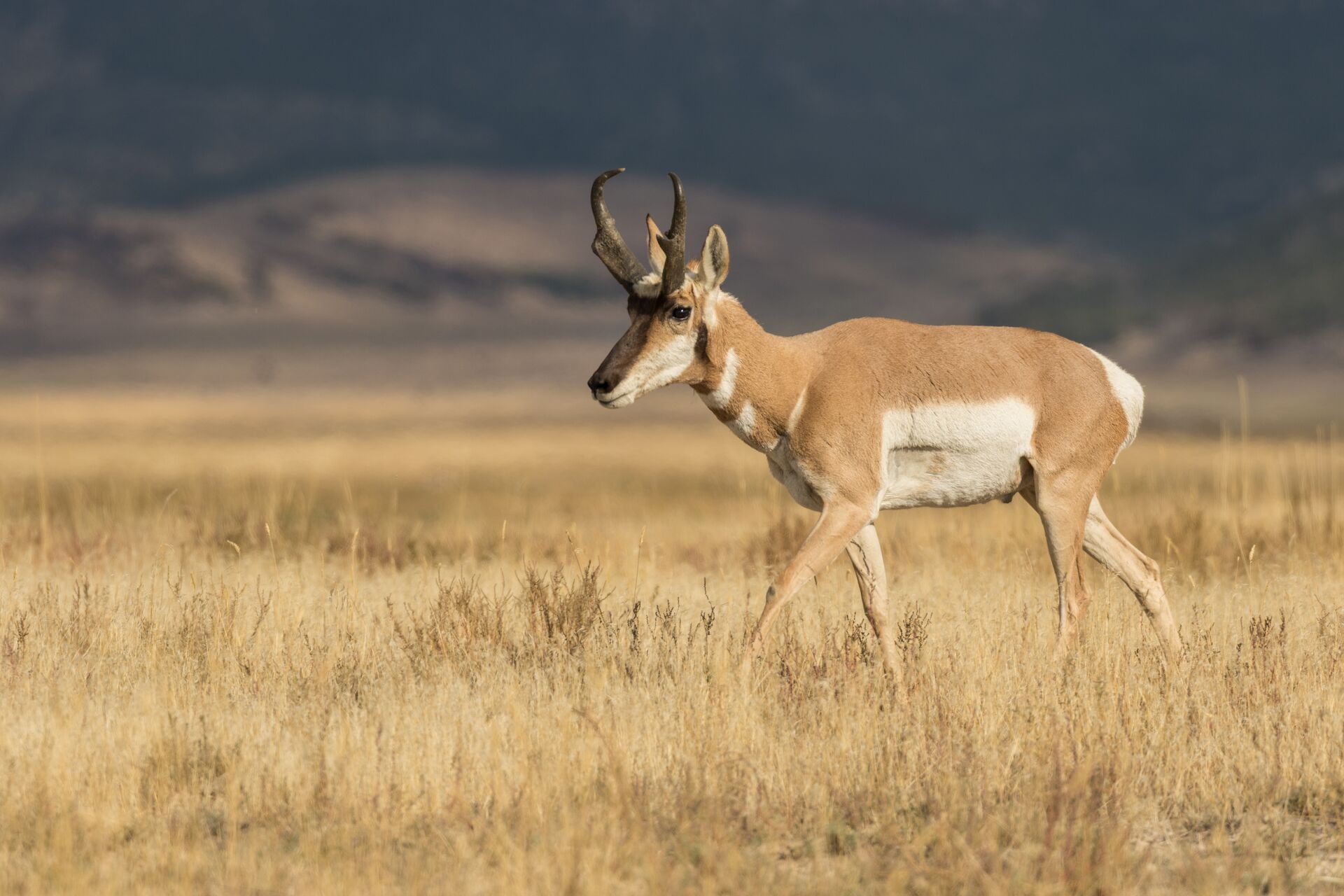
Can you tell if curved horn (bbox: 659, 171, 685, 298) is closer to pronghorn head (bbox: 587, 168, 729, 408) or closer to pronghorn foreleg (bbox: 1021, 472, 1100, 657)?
pronghorn head (bbox: 587, 168, 729, 408)

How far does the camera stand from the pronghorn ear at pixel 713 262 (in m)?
9.29

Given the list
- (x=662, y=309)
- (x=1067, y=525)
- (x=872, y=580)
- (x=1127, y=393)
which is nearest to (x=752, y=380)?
(x=662, y=309)

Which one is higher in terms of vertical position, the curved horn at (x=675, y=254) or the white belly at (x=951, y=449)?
the curved horn at (x=675, y=254)

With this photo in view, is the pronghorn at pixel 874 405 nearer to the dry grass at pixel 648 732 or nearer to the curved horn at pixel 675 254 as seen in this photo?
the curved horn at pixel 675 254

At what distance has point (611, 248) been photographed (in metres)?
9.61

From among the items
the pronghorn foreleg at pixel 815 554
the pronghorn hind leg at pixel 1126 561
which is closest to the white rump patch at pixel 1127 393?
the pronghorn hind leg at pixel 1126 561

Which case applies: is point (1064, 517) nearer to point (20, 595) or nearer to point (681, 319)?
point (681, 319)

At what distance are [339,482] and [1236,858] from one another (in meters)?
26.3

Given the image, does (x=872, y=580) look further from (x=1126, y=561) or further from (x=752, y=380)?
(x=1126, y=561)

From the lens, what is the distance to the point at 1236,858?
5.87 meters

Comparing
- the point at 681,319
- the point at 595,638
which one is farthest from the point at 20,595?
the point at 681,319

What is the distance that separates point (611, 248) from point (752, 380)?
4.02 ft

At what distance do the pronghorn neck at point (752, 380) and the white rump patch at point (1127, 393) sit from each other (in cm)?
207

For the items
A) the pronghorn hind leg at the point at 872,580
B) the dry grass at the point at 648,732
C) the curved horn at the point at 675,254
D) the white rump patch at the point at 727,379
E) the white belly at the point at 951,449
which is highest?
the curved horn at the point at 675,254
